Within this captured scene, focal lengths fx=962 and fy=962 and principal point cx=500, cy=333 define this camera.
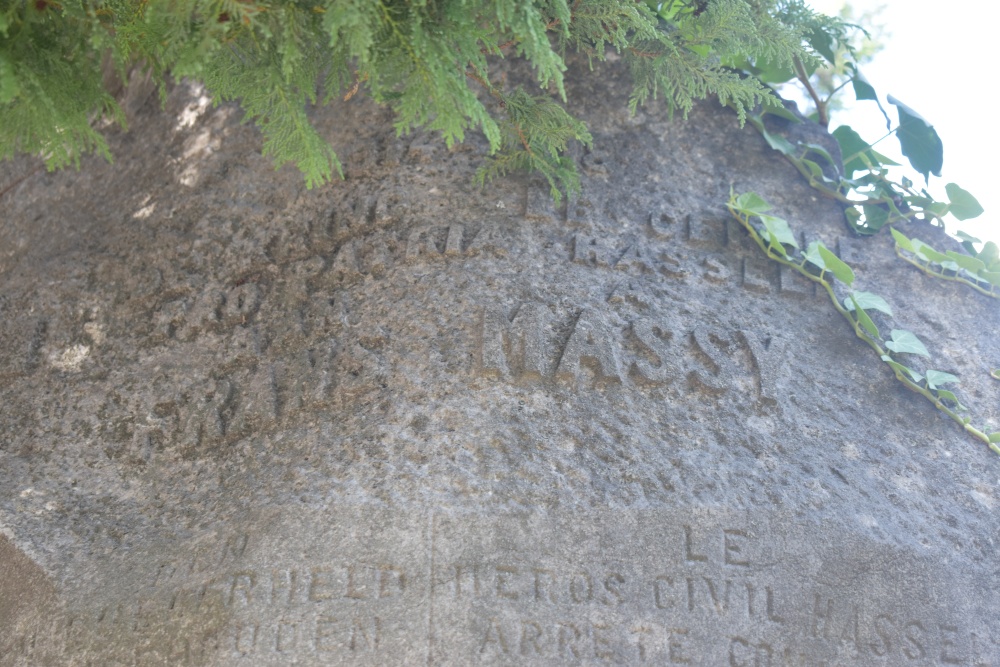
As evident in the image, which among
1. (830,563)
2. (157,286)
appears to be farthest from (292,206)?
(830,563)

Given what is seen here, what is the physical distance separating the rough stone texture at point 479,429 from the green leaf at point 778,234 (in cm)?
6

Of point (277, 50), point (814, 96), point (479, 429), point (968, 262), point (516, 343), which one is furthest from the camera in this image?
point (814, 96)

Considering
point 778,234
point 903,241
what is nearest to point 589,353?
point 778,234

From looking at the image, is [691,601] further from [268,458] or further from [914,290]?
[914,290]

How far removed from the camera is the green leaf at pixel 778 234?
2348 mm

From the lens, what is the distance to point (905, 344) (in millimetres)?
2258

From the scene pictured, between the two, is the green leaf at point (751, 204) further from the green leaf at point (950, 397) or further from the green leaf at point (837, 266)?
the green leaf at point (950, 397)

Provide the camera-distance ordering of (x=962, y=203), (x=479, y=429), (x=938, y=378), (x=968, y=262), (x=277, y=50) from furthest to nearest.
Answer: (x=962, y=203)
(x=968, y=262)
(x=938, y=378)
(x=479, y=429)
(x=277, y=50)

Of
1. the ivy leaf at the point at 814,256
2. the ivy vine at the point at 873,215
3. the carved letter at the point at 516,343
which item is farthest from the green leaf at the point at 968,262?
the carved letter at the point at 516,343

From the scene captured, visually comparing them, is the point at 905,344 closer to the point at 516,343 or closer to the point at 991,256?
the point at 991,256

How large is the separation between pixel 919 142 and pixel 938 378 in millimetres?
732

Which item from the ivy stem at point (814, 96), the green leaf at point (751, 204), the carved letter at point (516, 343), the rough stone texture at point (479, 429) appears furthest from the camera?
the ivy stem at point (814, 96)

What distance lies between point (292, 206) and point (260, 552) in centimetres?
97

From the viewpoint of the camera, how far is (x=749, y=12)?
2135mm
